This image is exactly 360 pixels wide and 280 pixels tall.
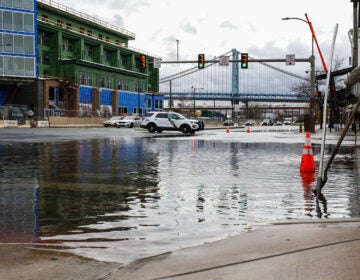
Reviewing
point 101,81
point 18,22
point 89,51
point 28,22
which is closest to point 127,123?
point 28,22

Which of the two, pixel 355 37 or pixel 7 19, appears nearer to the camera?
pixel 355 37

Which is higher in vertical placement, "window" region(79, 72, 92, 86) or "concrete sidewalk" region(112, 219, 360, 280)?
"window" region(79, 72, 92, 86)

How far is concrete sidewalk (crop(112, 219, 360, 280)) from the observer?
415 cm

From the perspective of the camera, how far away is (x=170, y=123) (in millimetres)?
47469

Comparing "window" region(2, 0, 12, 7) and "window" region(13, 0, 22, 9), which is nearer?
"window" region(2, 0, 12, 7)

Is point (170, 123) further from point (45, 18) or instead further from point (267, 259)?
point (45, 18)

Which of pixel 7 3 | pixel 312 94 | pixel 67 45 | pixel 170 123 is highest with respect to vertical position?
pixel 7 3

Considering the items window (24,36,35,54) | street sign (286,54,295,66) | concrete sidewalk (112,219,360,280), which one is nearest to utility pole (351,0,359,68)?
street sign (286,54,295,66)

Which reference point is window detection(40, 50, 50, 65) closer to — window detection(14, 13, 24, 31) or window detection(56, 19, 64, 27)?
window detection(56, 19, 64, 27)

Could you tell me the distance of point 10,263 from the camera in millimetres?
4855

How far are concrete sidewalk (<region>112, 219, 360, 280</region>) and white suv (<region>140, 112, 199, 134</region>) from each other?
4093 cm

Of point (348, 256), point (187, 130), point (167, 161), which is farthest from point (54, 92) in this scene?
point (348, 256)

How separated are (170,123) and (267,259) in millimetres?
42965

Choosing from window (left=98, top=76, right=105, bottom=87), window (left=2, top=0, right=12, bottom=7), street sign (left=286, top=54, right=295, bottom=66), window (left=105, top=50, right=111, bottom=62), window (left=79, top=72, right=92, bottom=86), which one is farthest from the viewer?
window (left=105, top=50, right=111, bottom=62)
